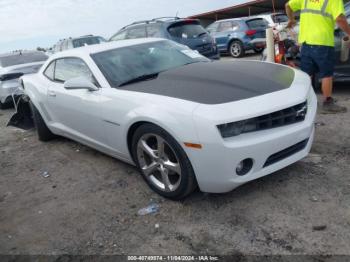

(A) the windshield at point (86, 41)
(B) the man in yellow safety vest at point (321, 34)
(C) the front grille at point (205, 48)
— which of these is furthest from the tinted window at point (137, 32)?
(B) the man in yellow safety vest at point (321, 34)

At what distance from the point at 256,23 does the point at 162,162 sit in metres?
11.7

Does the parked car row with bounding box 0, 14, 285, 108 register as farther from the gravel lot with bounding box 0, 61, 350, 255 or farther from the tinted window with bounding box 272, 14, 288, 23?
the gravel lot with bounding box 0, 61, 350, 255

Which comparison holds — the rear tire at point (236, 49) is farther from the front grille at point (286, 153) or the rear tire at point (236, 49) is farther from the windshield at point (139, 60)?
the front grille at point (286, 153)

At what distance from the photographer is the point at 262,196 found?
3.30 meters

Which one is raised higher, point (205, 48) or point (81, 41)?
point (81, 41)

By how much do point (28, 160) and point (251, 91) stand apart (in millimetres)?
3473

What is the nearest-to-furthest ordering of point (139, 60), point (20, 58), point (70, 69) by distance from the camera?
point (139, 60), point (70, 69), point (20, 58)

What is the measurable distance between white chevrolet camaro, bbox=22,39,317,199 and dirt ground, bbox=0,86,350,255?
0.92ft

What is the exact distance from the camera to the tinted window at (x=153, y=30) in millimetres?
10227

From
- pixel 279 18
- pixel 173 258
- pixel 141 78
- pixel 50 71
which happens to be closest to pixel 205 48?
pixel 50 71

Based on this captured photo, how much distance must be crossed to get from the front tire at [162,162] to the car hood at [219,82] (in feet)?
1.24

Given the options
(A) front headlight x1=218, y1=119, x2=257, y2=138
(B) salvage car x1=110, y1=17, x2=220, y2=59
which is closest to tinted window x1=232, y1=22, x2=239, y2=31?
(B) salvage car x1=110, y1=17, x2=220, y2=59

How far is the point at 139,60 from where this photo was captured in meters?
4.16

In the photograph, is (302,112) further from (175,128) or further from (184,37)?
(184,37)
